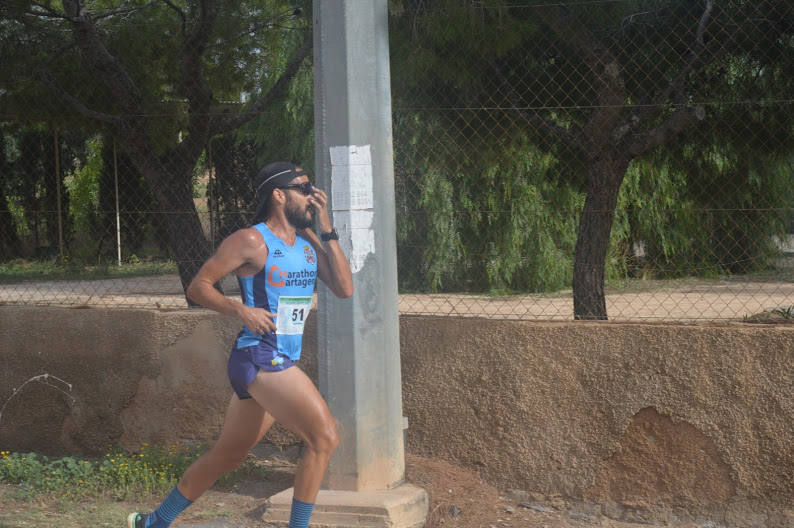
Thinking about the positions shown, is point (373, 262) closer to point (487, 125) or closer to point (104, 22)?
point (487, 125)

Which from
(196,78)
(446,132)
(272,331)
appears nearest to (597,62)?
(446,132)

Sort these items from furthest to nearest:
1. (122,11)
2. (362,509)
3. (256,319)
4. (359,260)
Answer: (122,11) → (359,260) → (362,509) → (256,319)

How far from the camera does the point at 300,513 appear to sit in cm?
374

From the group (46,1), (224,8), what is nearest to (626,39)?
(224,8)

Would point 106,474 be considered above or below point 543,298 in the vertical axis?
below

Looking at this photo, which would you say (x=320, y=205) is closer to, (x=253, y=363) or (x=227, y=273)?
(x=227, y=273)

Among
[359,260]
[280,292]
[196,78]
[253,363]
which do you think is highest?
[196,78]

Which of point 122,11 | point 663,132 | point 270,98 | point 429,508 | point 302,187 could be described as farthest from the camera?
point 122,11

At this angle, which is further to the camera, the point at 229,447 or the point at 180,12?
the point at 180,12

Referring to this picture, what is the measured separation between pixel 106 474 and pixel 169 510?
160 cm

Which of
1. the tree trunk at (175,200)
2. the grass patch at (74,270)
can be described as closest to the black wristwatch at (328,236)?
the tree trunk at (175,200)

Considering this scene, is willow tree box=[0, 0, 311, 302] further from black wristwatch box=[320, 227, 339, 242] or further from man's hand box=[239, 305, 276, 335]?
man's hand box=[239, 305, 276, 335]

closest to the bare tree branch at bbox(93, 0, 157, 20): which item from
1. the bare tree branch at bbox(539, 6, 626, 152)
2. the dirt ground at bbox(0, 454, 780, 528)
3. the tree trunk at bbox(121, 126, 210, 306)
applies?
Answer: the tree trunk at bbox(121, 126, 210, 306)

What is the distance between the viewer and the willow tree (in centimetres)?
680
